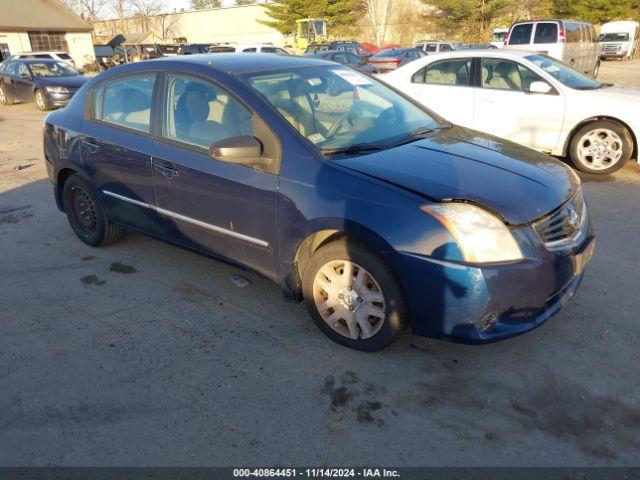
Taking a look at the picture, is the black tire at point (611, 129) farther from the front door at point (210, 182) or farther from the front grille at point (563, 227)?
the front door at point (210, 182)

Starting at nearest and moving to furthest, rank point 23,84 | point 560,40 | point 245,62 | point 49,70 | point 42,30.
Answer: point 245,62 → point 560,40 → point 23,84 → point 49,70 → point 42,30

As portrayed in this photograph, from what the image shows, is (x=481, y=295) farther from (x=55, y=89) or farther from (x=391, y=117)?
(x=55, y=89)

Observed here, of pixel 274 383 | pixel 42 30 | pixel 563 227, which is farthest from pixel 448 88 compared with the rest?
pixel 42 30

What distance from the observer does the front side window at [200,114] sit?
11.1ft

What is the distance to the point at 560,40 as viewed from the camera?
1516cm

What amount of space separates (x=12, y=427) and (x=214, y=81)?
237cm

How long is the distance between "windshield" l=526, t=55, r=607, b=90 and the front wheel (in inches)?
→ 523

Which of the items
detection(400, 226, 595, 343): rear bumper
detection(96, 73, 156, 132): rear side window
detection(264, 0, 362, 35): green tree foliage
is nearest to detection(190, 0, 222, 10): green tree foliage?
detection(264, 0, 362, 35): green tree foliage

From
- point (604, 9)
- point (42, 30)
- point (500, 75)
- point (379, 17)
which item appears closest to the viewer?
point (500, 75)

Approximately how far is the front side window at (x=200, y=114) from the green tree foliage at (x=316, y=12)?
5111cm

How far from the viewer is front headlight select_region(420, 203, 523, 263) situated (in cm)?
261

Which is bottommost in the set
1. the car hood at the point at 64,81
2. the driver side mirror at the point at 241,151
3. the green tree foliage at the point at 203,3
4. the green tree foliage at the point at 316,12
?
the driver side mirror at the point at 241,151

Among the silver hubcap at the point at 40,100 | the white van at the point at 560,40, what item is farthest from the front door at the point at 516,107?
the silver hubcap at the point at 40,100

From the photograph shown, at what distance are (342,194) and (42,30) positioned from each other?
125 feet
